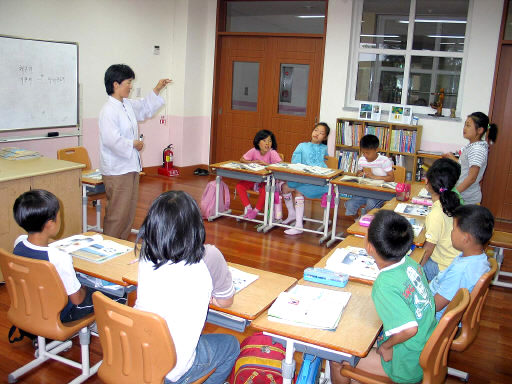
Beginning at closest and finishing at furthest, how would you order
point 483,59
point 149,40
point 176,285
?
1. point 176,285
2. point 483,59
3. point 149,40

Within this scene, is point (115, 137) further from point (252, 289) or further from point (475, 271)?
point (475, 271)

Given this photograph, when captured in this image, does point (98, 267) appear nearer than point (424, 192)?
Yes

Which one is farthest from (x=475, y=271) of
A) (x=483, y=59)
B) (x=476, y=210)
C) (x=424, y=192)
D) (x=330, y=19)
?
(x=330, y=19)

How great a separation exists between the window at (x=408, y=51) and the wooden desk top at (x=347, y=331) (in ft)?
17.3

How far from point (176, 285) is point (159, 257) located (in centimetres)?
12

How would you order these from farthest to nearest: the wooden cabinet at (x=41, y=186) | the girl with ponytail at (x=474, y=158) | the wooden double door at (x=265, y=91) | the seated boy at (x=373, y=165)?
the wooden double door at (x=265, y=91)
the seated boy at (x=373, y=165)
the girl with ponytail at (x=474, y=158)
the wooden cabinet at (x=41, y=186)

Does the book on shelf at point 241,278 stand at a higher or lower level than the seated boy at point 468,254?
lower

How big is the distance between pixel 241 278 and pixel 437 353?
0.90m

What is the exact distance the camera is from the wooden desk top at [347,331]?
177cm

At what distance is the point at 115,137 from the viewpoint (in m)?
3.93

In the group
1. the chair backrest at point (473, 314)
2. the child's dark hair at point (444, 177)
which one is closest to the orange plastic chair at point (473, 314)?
the chair backrest at point (473, 314)

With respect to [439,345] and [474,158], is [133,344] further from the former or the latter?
[474,158]

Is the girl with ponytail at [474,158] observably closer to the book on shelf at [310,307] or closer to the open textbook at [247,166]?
the open textbook at [247,166]

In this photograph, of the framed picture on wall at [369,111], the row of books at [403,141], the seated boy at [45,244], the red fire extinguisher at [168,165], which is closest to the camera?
the seated boy at [45,244]
